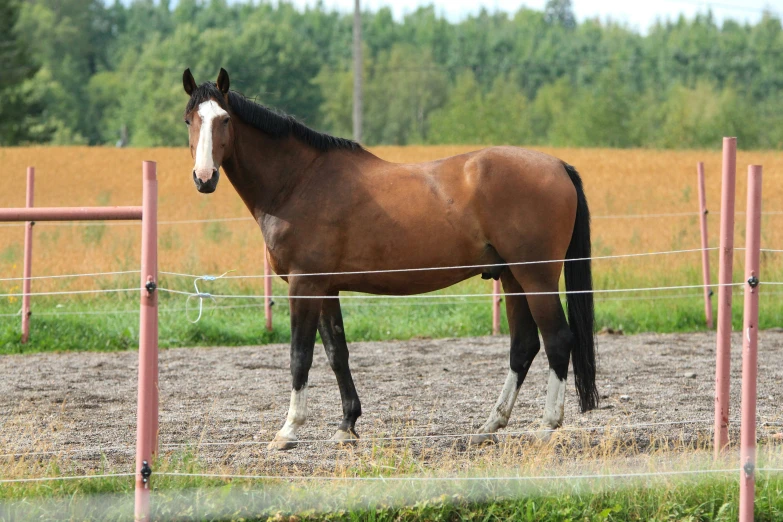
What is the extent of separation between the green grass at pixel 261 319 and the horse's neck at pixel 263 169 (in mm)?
3763

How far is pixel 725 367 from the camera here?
4.81 metres

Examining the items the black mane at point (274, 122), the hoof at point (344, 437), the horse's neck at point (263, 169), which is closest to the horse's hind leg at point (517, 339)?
the hoof at point (344, 437)

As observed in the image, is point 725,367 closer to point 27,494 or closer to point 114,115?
point 27,494

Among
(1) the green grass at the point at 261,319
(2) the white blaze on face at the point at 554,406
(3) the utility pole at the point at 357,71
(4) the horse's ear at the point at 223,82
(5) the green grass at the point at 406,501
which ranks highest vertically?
(3) the utility pole at the point at 357,71

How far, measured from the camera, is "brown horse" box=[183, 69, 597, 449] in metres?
5.77

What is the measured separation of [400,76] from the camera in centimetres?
8138

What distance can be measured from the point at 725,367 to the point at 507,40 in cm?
A: 10900

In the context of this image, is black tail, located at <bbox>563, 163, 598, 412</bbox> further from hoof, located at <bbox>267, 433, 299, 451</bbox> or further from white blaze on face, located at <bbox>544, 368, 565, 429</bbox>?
hoof, located at <bbox>267, 433, 299, 451</bbox>

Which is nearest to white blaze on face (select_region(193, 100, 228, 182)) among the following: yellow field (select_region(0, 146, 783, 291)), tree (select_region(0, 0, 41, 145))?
yellow field (select_region(0, 146, 783, 291))

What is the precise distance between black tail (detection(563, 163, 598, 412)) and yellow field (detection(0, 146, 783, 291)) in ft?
16.0

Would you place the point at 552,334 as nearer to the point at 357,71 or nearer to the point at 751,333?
the point at 751,333

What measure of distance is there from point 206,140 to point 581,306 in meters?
2.58

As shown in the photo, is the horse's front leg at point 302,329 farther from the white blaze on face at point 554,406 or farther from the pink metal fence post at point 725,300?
the pink metal fence post at point 725,300

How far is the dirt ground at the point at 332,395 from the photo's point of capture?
18.8ft
